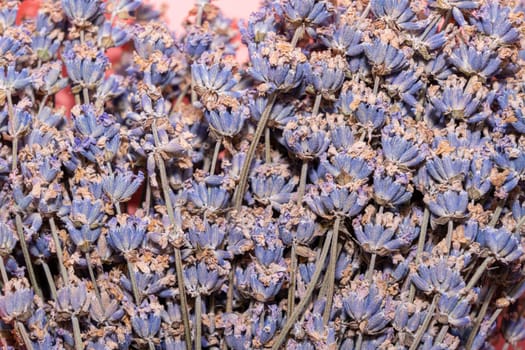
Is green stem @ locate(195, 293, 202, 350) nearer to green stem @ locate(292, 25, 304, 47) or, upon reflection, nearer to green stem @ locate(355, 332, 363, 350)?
green stem @ locate(355, 332, 363, 350)

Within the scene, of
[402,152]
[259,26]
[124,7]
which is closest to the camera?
[402,152]

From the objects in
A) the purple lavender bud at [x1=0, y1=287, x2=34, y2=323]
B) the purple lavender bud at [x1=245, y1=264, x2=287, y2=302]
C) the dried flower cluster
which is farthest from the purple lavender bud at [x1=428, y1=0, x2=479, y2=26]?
the purple lavender bud at [x1=0, y1=287, x2=34, y2=323]

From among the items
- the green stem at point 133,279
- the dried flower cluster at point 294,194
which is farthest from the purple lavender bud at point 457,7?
the green stem at point 133,279

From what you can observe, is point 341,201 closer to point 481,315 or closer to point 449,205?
point 449,205

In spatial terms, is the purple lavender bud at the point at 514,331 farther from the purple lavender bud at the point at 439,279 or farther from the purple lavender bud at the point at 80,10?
the purple lavender bud at the point at 80,10

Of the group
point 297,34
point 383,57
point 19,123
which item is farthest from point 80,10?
point 383,57

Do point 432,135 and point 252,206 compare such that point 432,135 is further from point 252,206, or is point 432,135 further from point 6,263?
point 6,263

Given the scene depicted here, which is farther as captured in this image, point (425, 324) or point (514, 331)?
point (514, 331)
